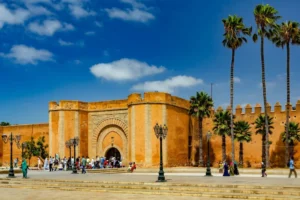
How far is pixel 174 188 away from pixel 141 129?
16.9 meters

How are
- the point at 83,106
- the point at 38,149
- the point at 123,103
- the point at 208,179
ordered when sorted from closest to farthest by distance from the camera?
the point at 208,179 < the point at 123,103 < the point at 83,106 < the point at 38,149

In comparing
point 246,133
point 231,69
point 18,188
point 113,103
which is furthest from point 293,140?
point 18,188

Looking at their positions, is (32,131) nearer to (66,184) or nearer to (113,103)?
(113,103)

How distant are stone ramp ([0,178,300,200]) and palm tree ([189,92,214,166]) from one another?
18090 mm

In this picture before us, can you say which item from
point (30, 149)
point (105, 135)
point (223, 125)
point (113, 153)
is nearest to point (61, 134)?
point (105, 135)

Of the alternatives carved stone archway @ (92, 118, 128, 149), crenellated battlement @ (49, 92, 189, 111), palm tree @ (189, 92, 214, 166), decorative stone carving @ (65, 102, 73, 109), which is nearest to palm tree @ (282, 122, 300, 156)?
palm tree @ (189, 92, 214, 166)

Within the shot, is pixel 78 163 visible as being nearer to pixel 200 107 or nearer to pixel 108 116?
pixel 108 116

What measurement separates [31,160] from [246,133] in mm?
20271

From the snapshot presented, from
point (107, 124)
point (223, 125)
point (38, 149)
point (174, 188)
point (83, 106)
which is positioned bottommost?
point (174, 188)

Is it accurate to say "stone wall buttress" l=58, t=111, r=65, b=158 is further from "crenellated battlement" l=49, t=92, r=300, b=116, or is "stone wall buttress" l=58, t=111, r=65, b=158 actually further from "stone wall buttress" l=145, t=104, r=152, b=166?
"stone wall buttress" l=145, t=104, r=152, b=166

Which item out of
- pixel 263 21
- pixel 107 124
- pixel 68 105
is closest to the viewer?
pixel 263 21

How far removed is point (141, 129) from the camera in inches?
1249

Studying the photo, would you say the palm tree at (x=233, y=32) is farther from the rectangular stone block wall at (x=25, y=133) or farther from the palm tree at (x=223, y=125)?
→ the rectangular stone block wall at (x=25, y=133)

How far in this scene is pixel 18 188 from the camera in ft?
56.5
